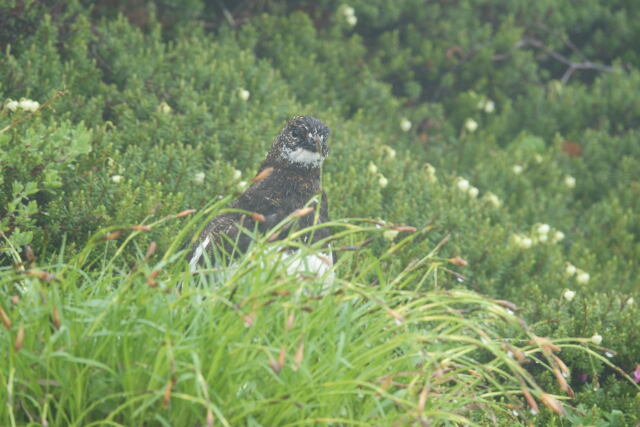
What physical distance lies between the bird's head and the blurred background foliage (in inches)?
23.2

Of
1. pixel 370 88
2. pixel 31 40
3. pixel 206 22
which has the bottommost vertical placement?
pixel 370 88

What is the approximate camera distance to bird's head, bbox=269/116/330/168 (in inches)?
154

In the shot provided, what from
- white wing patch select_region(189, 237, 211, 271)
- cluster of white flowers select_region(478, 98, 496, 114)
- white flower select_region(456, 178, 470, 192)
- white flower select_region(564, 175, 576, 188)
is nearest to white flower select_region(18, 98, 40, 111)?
white wing patch select_region(189, 237, 211, 271)

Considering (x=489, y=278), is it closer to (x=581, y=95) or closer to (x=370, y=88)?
(x=370, y=88)

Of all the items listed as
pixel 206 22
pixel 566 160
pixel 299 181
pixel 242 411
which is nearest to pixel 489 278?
pixel 299 181

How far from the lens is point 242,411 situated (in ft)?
8.13

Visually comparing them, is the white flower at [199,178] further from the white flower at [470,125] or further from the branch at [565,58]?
A: the branch at [565,58]

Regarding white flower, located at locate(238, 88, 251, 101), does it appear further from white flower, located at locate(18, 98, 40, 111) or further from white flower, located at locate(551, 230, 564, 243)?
white flower, located at locate(551, 230, 564, 243)

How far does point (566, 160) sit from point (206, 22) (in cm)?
337

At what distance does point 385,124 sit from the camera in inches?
288

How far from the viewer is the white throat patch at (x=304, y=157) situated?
155 inches

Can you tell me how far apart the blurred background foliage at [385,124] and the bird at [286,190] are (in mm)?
269

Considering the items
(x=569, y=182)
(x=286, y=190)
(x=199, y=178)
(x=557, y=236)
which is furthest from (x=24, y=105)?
(x=569, y=182)

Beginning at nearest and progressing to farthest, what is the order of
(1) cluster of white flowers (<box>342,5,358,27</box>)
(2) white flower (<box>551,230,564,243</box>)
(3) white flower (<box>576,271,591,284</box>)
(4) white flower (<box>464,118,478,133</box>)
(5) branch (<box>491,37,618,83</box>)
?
1. (3) white flower (<box>576,271,591,284</box>)
2. (2) white flower (<box>551,230,564,243</box>)
3. (4) white flower (<box>464,118,478,133</box>)
4. (1) cluster of white flowers (<box>342,5,358,27</box>)
5. (5) branch (<box>491,37,618,83</box>)
